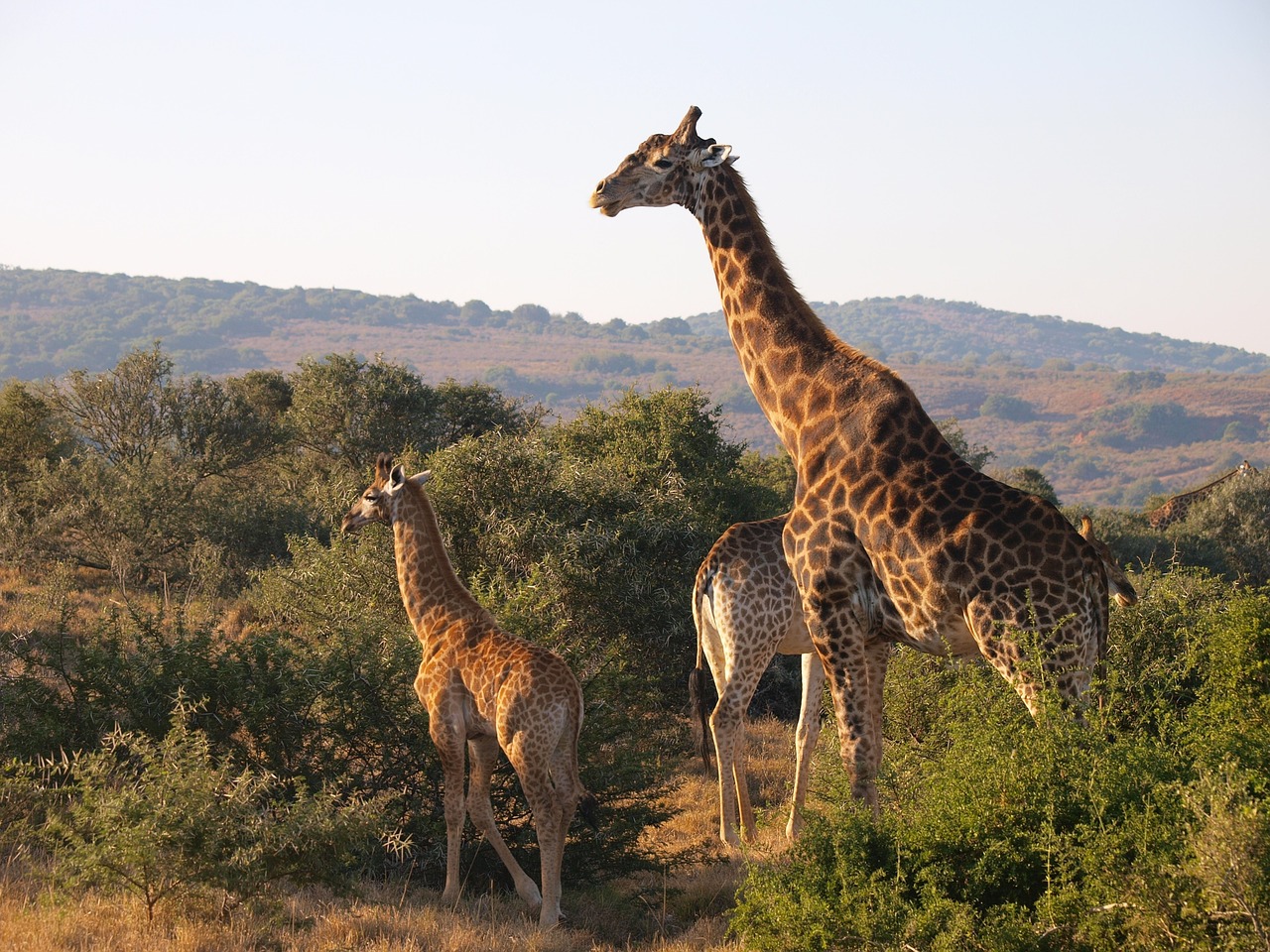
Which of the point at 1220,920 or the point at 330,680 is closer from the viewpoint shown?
the point at 1220,920

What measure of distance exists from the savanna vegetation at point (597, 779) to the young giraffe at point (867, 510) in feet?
1.29

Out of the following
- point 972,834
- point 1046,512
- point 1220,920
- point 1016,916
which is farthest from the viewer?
point 1046,512

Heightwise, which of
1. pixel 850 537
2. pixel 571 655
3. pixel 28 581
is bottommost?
pixel 28 581

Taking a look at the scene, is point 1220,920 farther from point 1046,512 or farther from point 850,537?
point 850,537

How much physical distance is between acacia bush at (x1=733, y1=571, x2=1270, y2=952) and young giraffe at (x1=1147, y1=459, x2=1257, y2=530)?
30.1 meters

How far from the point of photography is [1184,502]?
36.0 m

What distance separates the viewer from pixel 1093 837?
545 cm

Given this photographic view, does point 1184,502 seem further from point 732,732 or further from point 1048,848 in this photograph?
point 1048,848

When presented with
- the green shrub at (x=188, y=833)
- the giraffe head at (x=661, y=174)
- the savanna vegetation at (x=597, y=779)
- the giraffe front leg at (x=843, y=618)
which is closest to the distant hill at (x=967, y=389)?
the savanna vegetation at (x=597, y=779)

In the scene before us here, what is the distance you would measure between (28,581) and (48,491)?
92.1 inches

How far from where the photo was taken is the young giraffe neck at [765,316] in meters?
7.88

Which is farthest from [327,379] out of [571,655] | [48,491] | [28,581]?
[571,655]

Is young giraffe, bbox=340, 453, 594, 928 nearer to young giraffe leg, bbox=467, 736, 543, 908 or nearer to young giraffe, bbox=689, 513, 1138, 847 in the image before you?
young giraffe leg, bbox=467, 736, 543, 908

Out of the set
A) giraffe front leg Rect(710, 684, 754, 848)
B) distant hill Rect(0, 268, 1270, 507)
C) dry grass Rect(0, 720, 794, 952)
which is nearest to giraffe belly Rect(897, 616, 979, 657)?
dry grass Rect(0, 720, 794, 952)
